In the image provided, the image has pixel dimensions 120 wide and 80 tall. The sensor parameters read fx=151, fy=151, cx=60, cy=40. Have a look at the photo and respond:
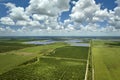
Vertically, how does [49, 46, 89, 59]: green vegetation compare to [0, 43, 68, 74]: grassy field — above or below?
below

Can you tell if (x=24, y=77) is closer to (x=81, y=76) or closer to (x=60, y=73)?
(x=60, y=73)

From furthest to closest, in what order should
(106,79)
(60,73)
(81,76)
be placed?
(60,73) → (81,76) → (106,79)

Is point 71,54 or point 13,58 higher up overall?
point 13,58

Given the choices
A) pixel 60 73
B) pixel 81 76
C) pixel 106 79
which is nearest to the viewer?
pixel 106 79

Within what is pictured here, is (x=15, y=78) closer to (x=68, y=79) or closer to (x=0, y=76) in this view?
(x=0, y=76)

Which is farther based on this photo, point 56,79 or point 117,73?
point 117,73

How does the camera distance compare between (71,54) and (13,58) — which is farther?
(71,54)

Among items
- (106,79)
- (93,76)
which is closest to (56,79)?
(93,76)

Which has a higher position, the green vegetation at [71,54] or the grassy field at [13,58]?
the grassy field at [13,58]

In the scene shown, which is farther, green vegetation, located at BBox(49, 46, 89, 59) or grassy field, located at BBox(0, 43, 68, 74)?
green vegetation, located at BBox(49, 46, 89, 59)

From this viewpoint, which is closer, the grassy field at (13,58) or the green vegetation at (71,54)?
the grassy field at (13,58)
